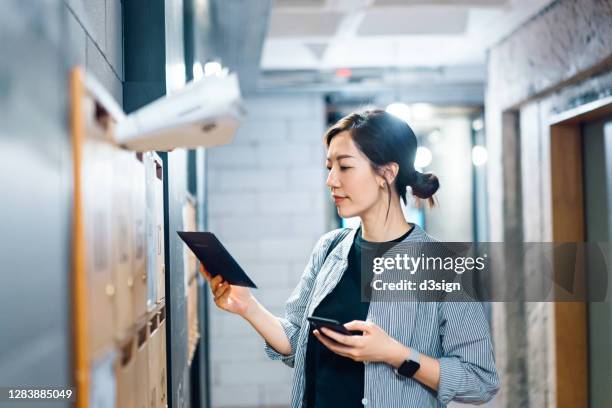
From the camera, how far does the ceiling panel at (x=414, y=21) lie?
3.56 meters

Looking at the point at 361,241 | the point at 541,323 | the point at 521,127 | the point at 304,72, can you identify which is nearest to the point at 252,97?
the point at 304,72

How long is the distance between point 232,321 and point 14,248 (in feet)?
15.2

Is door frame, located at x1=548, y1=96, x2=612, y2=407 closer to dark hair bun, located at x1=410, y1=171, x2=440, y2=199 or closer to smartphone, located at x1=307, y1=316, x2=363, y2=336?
dark hair bun, located at x1=410, y1=171, x2=440, y2=199

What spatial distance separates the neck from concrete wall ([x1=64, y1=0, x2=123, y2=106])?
651 millimetres

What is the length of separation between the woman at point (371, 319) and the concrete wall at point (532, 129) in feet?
4.80

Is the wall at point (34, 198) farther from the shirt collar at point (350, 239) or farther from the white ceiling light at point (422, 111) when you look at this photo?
the white ceiling light at point (422, 111)

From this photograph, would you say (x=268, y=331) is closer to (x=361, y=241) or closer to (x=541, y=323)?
(x=361, y=241)

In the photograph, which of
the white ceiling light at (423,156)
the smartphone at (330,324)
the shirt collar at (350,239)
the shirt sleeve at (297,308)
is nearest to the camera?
the smartphone at (330,324)

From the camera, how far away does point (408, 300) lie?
1.60 meters

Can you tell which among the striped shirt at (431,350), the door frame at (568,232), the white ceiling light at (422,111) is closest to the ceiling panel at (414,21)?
the door frame at (568,232)

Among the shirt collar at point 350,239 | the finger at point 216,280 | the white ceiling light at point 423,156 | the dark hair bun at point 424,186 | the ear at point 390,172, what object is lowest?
the finger at point 216,280

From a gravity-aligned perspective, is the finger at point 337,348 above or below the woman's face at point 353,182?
below

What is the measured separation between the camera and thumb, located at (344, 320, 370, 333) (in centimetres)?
148

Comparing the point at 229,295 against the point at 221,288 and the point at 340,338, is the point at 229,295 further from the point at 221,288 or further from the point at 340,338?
the point at 340,338
